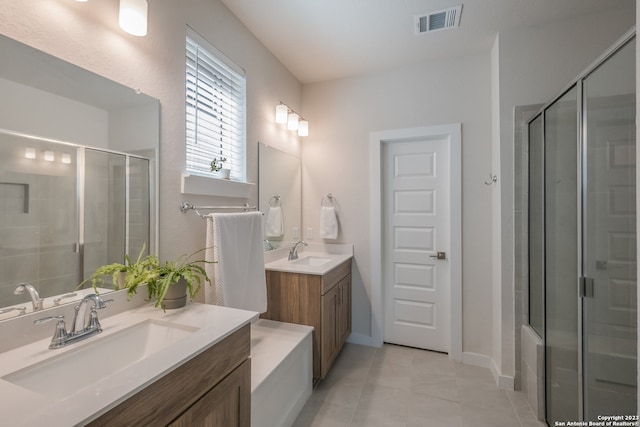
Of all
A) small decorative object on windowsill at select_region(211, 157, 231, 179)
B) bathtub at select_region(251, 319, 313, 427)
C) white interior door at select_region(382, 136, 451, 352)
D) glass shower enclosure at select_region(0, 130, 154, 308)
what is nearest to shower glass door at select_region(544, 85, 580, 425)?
white interior door at select_region(382, 136, 451, 352)

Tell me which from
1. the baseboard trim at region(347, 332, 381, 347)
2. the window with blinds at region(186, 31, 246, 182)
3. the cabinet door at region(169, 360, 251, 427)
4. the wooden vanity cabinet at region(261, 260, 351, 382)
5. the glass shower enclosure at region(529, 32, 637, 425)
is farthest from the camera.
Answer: the baseboard trim at region(347, 332, 381, 347)

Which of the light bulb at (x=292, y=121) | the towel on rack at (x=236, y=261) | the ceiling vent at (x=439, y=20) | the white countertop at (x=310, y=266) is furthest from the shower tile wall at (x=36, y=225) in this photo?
the ceiling vent at (x=439, y=20)

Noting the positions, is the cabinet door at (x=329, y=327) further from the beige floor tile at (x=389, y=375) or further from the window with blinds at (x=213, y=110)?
the window with blinds at (x=213, y=110)

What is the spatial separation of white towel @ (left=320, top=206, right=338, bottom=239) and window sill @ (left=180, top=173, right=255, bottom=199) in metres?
0.92

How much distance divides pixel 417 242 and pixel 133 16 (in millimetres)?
2577

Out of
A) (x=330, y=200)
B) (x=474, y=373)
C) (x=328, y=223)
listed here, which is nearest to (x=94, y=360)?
(x=328, y=223)

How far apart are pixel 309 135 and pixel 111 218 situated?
2134 mm

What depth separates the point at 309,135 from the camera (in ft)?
10.0

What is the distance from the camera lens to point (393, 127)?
9.02ft

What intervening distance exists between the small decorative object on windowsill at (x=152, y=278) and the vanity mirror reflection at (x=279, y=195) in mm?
1078

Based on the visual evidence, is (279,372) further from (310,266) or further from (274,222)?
(274,222)

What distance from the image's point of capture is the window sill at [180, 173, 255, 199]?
5.32ft

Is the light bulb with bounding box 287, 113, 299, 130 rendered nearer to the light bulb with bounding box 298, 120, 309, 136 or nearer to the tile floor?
the light bulb with bounding box 298, 120, 309, 136

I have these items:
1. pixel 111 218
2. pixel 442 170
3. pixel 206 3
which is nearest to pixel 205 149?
pixel 111 218
